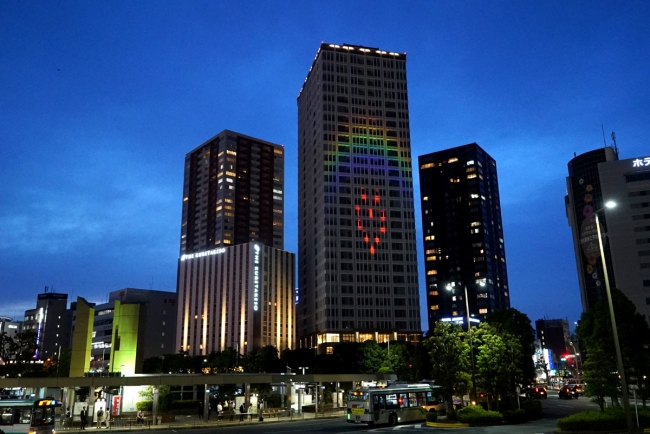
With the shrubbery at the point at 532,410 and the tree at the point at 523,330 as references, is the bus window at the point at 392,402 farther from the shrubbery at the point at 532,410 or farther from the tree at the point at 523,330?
the tree at the point at 523,330

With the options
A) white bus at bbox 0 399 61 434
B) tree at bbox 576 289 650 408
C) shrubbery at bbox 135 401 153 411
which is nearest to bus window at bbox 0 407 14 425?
white bus at bbox 0 399 61 434

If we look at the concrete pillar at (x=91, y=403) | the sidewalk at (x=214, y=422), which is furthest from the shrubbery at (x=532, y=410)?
the concrete pillar at (x=91, y=403)

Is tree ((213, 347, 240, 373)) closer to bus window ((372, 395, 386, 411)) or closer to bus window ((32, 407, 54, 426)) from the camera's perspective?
bus window ((372, 395, 386, 411))

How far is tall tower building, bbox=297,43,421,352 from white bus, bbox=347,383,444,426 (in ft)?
374

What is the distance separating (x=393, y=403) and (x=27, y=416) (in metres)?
30.9

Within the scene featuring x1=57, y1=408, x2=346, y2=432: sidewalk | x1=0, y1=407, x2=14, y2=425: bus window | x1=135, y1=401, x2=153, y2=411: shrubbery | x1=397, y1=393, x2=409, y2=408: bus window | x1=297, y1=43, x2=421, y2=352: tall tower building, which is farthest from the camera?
x1=297, y1=43, x2=421, y2=352: tall tower building

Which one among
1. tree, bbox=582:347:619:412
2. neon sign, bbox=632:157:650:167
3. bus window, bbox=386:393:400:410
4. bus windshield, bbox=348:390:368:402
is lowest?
bus window, bbox=386:393:400:410

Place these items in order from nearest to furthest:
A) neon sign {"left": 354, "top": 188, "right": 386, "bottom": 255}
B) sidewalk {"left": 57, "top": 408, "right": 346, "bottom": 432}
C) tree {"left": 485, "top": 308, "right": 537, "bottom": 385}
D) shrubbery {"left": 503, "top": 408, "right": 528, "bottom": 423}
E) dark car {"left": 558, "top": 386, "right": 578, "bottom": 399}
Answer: shrubbery {"left": 503, "top": 408, "right": 528, "bottom": 423}
sidewalk {"left": 57, "top": 408, "right": 346, "bottom": 432}
tree {"left": 485, "top": 308, "right": 537, "bottom": 385}
dark car {"left": 558, "top": 386, "right": 578, "bottom": 399}
neon sign {"left": 354, "top": 188, "right": 386, "bottom": 255}

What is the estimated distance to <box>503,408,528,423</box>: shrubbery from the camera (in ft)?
153

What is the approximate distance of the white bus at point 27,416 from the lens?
130 feet

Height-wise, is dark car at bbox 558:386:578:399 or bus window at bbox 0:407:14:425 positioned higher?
bus window at bbox 0:407:14:425

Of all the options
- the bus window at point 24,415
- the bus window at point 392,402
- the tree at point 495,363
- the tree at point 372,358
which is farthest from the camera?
the tree at point 372,358

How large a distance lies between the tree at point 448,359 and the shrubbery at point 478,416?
1.91 m

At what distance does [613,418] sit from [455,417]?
509 inches
